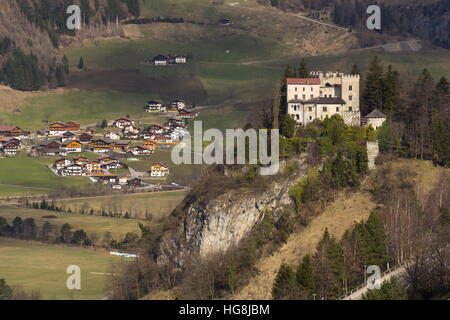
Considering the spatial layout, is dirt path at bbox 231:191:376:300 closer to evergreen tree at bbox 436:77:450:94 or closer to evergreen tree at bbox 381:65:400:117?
evergreen tree at bbox 381:65:400:117

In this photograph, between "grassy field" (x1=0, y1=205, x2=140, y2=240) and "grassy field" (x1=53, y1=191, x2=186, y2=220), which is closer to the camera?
"grassy field" (x1=0, y1=205, x2=140, y2=240)

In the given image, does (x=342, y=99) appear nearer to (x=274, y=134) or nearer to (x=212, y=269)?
(x=274, y=134)

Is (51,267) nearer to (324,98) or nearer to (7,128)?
(324,98)

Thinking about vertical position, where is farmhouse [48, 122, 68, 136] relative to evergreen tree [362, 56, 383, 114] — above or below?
below

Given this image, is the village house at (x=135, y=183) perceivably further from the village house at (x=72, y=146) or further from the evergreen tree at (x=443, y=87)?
the evergreen tree at (x=443, y=87)

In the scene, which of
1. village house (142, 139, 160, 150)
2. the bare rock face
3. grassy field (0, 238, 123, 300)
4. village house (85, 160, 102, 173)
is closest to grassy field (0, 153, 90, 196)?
village house (85, 160, 102, 173)

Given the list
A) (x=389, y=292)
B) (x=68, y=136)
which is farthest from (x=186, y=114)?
(x=389, y=292)

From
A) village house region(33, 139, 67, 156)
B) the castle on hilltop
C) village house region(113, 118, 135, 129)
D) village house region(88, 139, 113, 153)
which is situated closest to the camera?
the castle on hilltop

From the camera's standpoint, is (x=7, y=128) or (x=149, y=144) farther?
(x=7, y=128)
